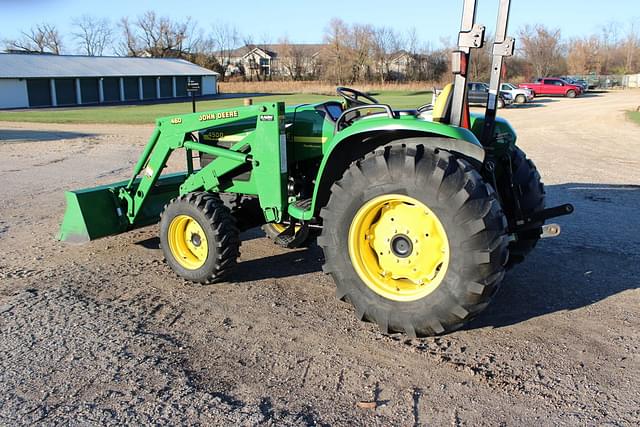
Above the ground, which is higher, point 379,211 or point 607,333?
point 379,211

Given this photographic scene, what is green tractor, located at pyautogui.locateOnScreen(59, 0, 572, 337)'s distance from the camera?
389 centimetres

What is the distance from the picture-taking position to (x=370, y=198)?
4.14 m

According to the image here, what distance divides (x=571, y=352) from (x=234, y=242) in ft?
9.34

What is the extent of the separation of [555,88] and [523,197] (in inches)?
1835

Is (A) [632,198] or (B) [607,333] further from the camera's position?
(A) [632,198]

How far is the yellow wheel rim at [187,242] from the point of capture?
5.46 meters

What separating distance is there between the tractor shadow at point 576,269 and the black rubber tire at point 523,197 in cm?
32

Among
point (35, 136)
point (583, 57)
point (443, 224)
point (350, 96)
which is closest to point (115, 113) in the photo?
point (35, 136)

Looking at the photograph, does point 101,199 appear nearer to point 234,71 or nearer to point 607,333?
point 607,333

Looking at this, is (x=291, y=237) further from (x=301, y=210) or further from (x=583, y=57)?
(x=583, y=57)

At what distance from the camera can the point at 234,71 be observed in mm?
88625

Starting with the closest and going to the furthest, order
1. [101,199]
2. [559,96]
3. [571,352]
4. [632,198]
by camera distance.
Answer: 1. [571,352]
2. [101,199]
3. [632,198]
4. [559,96]

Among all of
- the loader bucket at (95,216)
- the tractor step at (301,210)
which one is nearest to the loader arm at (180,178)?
the loader bucket at (95,216)

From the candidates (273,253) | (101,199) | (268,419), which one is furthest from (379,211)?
(101,199)
